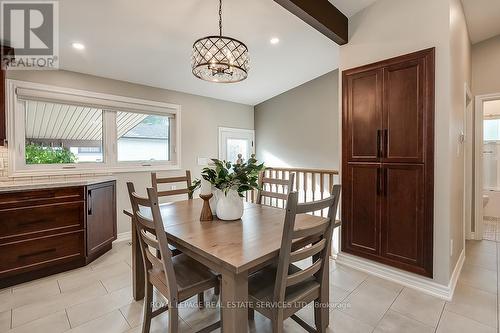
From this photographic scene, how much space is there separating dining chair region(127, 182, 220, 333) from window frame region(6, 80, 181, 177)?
2.28 m

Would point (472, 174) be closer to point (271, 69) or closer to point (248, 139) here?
point (271, 69)

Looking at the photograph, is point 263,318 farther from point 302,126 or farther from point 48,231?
point 302,126

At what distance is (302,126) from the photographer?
479cm

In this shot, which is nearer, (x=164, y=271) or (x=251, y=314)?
(x=164, y=271)

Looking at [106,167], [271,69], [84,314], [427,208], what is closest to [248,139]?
[271,69]

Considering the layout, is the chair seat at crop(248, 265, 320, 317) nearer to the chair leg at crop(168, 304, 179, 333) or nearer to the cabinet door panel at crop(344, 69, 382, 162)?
the chair leg at crop(168, 304, 179, 333)

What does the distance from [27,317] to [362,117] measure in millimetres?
3418

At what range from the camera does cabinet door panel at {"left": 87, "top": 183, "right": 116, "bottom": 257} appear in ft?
9.32

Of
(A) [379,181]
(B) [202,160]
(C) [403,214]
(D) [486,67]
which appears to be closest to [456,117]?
(A) [379,181]

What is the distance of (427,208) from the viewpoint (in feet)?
7.32

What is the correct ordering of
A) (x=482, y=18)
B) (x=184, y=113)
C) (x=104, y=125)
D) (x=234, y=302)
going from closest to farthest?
(x=234, y=302)
(x=482, y=18)
(x=104, y=125)
(x=184, y=113)

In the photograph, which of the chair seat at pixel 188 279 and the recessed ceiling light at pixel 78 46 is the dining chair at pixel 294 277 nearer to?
the chair seat at pixel 188 279

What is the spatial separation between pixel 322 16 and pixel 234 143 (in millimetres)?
3087

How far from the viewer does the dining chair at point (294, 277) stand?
126cm
